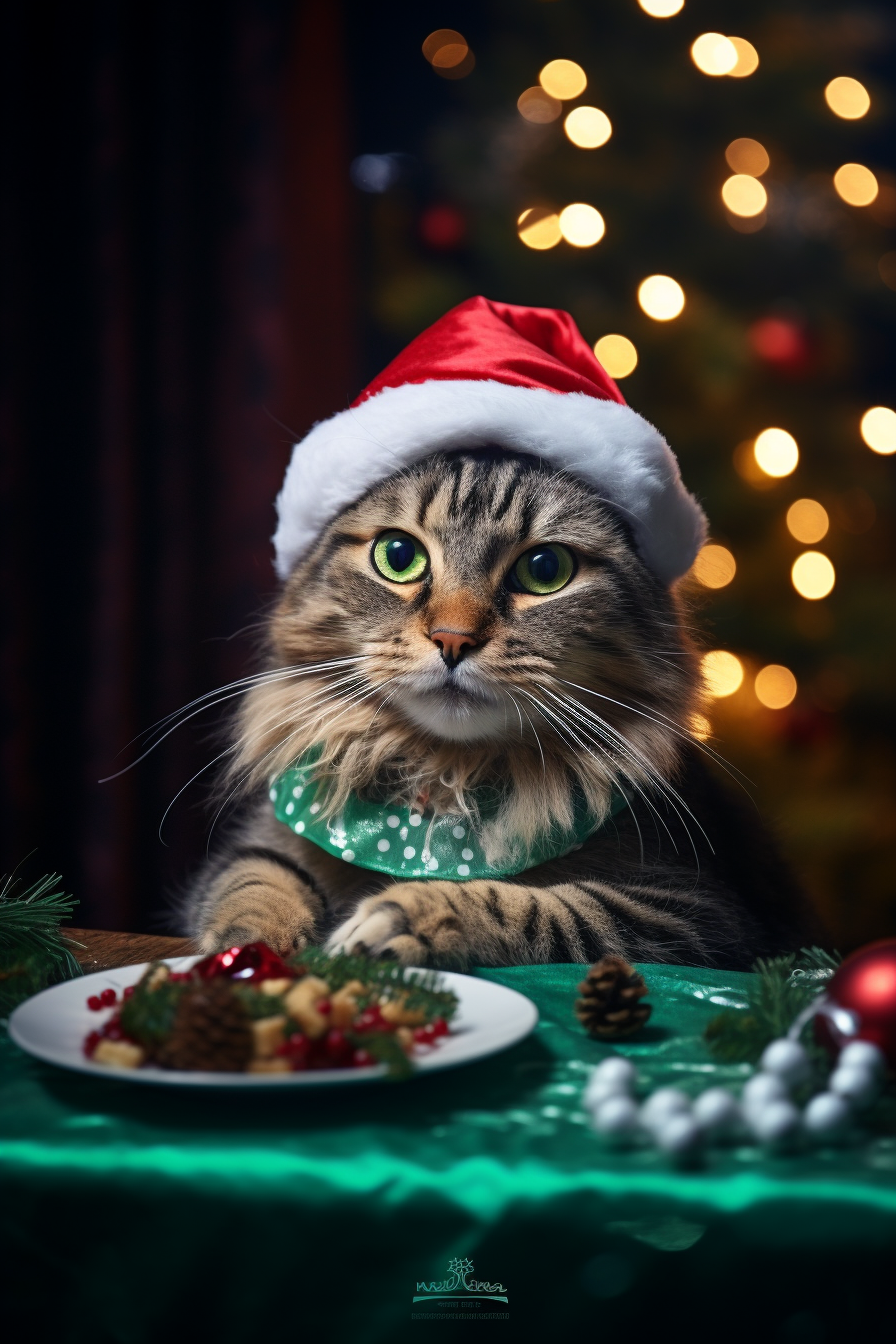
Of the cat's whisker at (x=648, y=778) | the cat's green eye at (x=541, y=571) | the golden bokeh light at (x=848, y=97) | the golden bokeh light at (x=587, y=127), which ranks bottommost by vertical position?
the cat's whisker at (x=648, y=778)

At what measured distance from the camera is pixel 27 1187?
1.71 ft

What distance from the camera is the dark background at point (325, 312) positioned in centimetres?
200

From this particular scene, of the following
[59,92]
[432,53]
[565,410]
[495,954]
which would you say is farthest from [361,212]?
[495,954]

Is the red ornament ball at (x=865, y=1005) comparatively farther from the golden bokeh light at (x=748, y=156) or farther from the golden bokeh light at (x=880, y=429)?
the golden bokeh light at (x=748, y=156)

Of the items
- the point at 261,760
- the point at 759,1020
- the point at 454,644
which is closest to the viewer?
the point at 759,1020

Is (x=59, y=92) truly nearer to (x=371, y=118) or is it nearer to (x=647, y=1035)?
(x=371, y=118)

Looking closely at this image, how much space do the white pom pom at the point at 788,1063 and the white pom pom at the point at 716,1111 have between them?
41 millimetres

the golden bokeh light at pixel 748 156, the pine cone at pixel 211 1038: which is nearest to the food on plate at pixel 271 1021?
the pine cone at pixel 211 1038

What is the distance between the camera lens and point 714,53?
2314 millimetres

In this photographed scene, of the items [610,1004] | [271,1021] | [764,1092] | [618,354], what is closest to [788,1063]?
[764,1092]

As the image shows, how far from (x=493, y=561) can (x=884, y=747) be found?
183 cm

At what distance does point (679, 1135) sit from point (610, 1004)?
0.20m

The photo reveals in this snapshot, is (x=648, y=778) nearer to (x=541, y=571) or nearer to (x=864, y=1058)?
(x=541, y=571)

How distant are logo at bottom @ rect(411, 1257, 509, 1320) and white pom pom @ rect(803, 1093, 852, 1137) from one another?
0.17m
